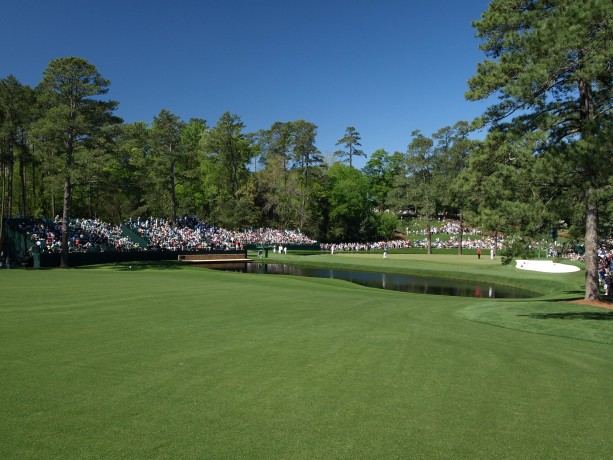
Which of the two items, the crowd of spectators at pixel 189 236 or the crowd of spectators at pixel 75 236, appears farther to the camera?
the crowd of spectators at pixel 189 236

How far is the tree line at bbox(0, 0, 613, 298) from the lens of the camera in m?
12.7

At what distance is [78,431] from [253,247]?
56171mm

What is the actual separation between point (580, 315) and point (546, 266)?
84.7ft

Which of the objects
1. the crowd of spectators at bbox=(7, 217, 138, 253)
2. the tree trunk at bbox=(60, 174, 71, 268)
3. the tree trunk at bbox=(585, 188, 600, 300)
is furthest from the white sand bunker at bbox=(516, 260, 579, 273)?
the tree trunk at bbox=(60, 174, 71, 268)

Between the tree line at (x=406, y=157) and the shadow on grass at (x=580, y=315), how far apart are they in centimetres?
233

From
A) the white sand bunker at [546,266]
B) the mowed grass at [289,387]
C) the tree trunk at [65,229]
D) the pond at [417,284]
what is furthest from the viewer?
the white sand bunker at [546,266]

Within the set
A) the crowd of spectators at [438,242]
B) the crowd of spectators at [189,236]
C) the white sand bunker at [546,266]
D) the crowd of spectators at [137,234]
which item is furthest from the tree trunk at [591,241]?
the crowd of spectators at [438,242]

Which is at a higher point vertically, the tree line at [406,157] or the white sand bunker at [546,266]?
the tree line at [406,157]

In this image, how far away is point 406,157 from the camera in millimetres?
65125

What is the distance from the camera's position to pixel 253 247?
60.9 m

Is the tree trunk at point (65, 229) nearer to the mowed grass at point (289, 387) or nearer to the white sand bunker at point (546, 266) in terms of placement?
the mowed grass at point (289, 387)

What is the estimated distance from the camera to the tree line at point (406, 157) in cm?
1267

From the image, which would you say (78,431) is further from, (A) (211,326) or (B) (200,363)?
(A) (211,326)

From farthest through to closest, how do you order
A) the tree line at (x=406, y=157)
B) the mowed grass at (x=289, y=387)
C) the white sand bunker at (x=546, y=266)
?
the white sand bunker at (x=546, y=266), the tree line at (x=406, y=157), the mowed grass at (x=289, y=387)
